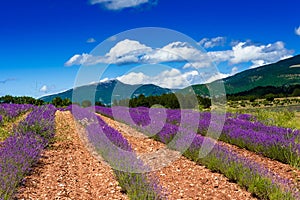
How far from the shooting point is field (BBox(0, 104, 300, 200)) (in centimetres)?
493

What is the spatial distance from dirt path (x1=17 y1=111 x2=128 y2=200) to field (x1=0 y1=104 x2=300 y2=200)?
1cm

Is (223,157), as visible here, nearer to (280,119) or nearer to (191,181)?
(191,181)

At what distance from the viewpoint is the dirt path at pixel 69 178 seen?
497 cm

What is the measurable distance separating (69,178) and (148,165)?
5.17 feet

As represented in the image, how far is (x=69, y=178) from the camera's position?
18.8 feet

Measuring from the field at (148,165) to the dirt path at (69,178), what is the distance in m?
0.01

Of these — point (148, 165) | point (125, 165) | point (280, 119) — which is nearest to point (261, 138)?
point (148, 165)

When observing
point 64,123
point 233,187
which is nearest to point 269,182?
point 233,187

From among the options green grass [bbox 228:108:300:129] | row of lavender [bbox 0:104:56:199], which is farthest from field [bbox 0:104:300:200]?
green grass [bbox 228:108:300:129]

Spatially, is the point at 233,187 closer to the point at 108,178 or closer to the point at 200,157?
the point at 200,157

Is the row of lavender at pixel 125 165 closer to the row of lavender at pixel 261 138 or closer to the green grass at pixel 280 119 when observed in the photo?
the row of lavender at pixel 261 138

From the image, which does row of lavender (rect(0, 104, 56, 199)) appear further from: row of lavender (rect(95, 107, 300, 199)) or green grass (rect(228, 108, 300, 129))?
green grass (rect(228, 108, 300, 129))

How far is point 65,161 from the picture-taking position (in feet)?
22.2

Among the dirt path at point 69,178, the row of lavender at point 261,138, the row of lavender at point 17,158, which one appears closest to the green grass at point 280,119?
the row of lavender at point 261,138
